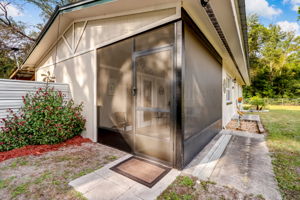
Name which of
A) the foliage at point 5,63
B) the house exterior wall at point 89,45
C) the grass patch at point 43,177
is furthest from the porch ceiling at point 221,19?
the foliage at point 5,63

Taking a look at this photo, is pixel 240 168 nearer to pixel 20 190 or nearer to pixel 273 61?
pixel 20 190

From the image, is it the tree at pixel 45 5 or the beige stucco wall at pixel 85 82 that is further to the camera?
the tree at pixel 45 5

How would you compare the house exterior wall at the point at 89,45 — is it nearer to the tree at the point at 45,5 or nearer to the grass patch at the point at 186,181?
the grass patch at the point at 186,181

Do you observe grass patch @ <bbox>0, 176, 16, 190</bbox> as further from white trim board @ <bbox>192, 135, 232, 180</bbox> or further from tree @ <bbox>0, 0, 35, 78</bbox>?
tree @ <bbox>0, 0, 35, 78</bbox>

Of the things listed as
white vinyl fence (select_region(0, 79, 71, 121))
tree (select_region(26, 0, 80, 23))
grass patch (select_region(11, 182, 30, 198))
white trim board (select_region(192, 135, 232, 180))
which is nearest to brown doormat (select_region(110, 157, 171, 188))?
white trim board (select_region(192, 135, 232, 180))

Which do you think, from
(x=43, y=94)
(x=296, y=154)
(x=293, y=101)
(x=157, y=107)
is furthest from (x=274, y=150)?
(x=293, y=101)

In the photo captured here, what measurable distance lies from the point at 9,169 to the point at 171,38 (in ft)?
12.6

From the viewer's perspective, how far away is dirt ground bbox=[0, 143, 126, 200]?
72.6 inches

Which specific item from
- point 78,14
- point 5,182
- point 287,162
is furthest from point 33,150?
point 287,162

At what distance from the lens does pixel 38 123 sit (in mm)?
3457

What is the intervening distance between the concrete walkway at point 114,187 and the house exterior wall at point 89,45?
1955 millimetres

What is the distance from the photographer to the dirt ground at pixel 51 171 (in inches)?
72.6

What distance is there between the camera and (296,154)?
9.98 feet

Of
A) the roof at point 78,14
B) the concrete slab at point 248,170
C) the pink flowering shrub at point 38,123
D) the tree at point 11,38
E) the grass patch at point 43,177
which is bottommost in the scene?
the concrete slab at point 248,170
